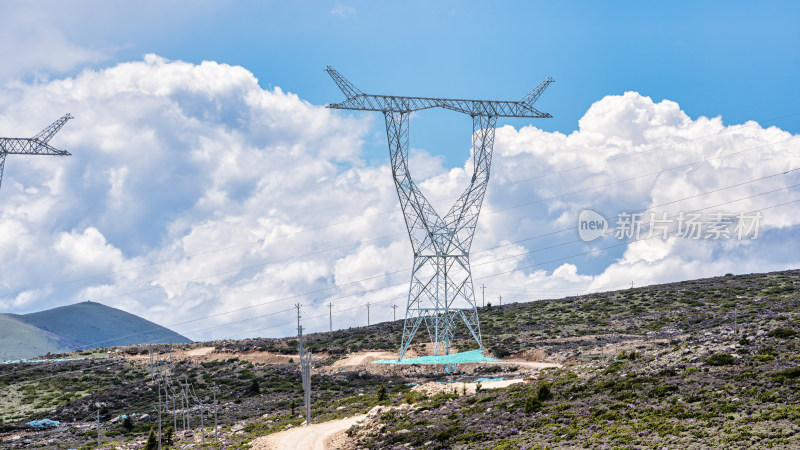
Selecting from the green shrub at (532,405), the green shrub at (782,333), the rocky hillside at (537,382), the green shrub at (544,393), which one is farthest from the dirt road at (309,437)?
the green shrub at (782,333)

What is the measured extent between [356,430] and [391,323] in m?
72.1

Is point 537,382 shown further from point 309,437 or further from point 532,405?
point 309,437

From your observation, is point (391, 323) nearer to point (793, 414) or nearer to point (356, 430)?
point (356, 430)

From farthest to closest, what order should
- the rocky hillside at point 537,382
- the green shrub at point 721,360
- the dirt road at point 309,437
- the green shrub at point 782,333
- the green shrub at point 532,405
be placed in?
the green shrub at point 782,333
the dirt road at point 309,437
the green shrub at point 532,405
the green shrub at point 721,360
the rocky hillside at point 537,382

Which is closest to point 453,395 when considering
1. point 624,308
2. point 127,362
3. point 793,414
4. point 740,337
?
point 740,337

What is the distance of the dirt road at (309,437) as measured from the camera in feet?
161

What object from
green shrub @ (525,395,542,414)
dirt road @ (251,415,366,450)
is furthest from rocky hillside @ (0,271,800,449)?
dirt road @ (251,415,366,450)

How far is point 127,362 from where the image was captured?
101438 mm

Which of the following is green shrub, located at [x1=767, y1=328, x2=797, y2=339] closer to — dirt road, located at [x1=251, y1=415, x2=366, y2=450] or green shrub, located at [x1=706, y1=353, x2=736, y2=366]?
green shrub, located at [x1=706, y1=353, x2=736, y2=366]

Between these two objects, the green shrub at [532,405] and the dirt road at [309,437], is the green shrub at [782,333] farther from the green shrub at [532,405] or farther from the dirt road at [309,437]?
the dirt road at [309,437]

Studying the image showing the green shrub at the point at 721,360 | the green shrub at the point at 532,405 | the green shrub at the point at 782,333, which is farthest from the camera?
the green shrub at the point at 782,333

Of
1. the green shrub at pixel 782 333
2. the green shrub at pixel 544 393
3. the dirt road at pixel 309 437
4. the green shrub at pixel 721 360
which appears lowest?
the dirt road at pixel 309 437

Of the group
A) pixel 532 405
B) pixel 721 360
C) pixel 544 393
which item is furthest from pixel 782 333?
pixel 532 405

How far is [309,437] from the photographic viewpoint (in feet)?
168
